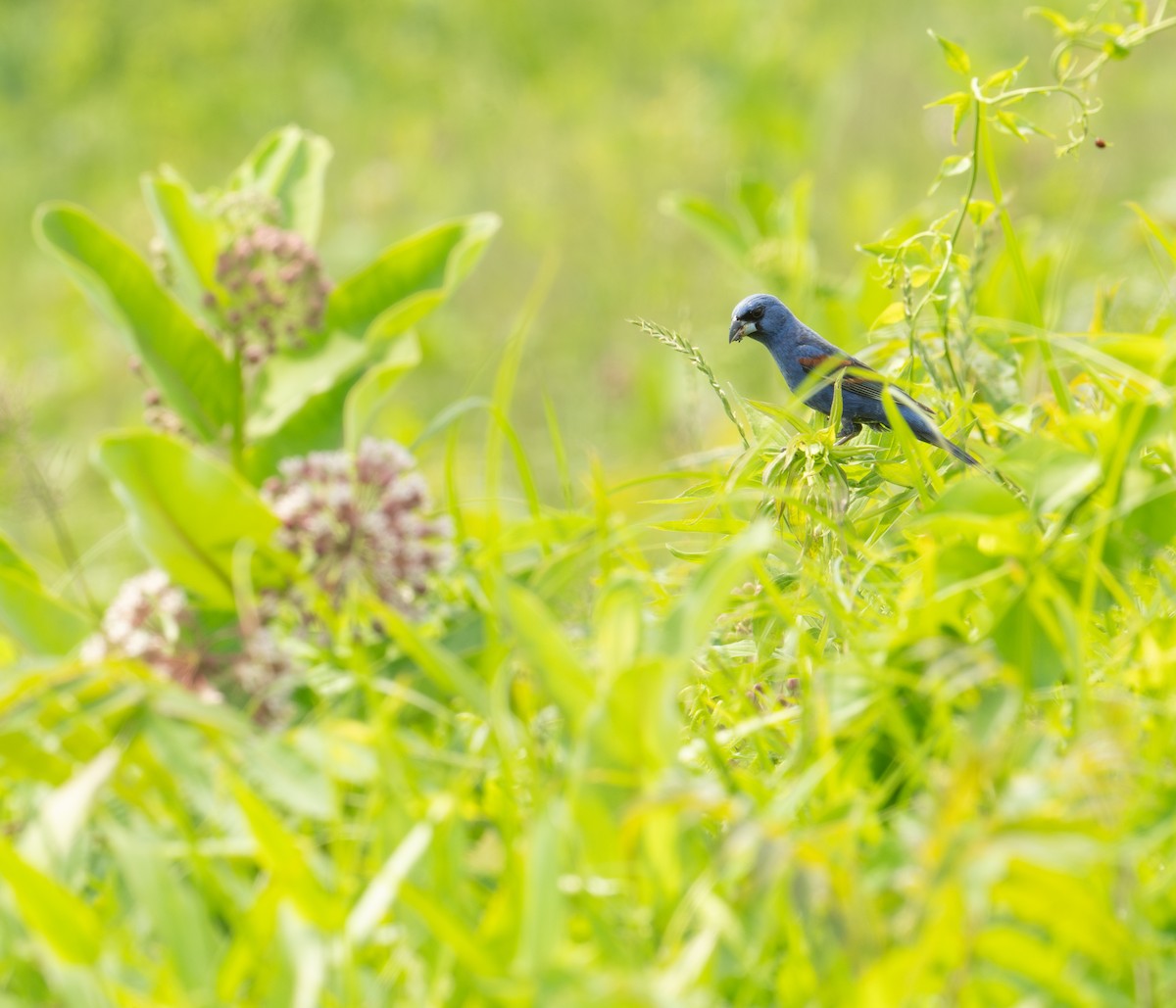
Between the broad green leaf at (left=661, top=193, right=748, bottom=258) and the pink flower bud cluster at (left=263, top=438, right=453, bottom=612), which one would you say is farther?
the broad green leaf at (left=661, top=193, right=748, bottom=258)

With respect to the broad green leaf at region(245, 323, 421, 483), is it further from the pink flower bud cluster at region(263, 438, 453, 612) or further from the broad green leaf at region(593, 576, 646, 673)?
the broad green leaf at region(593, 576, 646, 673)

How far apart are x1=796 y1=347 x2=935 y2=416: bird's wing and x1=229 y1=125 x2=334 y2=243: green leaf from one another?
93 centimetres

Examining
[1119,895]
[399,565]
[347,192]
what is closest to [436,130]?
[347,192]

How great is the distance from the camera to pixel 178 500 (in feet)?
5.97

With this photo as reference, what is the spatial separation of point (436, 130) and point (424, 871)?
963 centimetres

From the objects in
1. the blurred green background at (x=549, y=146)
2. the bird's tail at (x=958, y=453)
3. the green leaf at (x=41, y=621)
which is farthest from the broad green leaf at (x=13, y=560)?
the blurred green background at (x=549, y=146)

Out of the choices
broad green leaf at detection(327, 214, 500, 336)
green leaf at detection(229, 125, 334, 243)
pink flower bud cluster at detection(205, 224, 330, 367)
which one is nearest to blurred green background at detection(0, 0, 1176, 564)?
green leaf at detection(229, 125, 334, 243)

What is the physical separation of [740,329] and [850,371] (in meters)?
1.02

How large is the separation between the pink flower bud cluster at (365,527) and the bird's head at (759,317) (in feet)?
4.24

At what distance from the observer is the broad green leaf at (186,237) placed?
7.74 ft

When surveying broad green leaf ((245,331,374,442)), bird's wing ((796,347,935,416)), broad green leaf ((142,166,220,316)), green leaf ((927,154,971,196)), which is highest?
broad green leaf ((142,166,220,316))

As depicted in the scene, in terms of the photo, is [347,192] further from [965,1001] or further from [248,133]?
[965,1001]

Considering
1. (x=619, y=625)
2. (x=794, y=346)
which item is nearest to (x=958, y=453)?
(x=794, y=346)

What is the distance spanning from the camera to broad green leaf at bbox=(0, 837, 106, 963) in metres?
1.32
